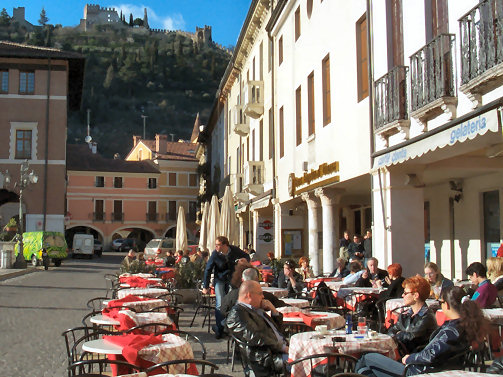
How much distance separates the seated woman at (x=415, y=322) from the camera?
21.9ft

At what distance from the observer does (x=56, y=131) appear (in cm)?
4375

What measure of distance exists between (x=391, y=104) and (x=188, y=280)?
6576 mm

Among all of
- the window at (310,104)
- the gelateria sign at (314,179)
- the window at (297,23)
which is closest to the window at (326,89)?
the gelateria sign at (314,179)

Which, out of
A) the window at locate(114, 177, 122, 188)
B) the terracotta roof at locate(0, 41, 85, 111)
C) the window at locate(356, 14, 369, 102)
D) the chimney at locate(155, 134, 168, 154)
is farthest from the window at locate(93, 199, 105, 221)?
the window at locate(356, 14, 369, 102)

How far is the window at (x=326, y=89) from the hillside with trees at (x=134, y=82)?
4377 inches

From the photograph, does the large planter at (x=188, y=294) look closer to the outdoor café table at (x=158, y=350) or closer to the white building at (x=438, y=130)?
the white building at (x=438, y=130)

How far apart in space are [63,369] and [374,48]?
344 inches

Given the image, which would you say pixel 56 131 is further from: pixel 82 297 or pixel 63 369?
pixel 63 369

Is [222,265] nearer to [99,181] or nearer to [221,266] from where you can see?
[221,266]

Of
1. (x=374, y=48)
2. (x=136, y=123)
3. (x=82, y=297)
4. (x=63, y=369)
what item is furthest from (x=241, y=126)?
(x=136, y=123)

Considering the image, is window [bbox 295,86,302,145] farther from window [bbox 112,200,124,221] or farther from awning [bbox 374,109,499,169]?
window [bbox 112,200,124,221]

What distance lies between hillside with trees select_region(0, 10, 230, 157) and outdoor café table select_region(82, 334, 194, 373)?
122m

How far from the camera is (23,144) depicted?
43656 mm

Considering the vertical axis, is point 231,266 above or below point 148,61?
below
